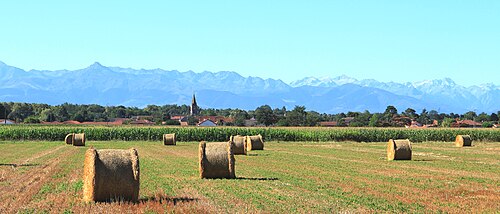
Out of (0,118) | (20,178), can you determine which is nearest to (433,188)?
(20,178)

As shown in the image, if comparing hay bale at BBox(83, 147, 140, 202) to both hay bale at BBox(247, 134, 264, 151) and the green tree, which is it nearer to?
hay bale at BBox(247, 134, 264, 151)

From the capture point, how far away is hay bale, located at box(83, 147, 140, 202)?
17.8 metres

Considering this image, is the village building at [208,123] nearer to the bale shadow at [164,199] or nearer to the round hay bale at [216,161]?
the round hay bale at [216,161]

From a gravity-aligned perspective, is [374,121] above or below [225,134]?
above

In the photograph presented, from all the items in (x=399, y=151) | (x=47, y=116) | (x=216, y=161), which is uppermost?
(x=47, y=116)

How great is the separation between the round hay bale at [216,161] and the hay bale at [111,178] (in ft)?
21.4

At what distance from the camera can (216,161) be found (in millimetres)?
24703

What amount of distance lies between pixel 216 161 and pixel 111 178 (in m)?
7.20

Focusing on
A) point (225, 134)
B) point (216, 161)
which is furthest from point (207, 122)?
point (216, 161)

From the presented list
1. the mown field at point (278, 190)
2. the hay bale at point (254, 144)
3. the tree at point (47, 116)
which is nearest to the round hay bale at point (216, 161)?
the mown field at point (278, 190)

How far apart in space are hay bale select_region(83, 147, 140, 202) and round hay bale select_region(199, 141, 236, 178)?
21.4ft

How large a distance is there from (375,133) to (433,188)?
6214 centimetres

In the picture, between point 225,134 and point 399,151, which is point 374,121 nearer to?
point 225,134

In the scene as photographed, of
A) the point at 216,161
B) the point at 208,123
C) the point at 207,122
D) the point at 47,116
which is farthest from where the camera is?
the point at 208,123
